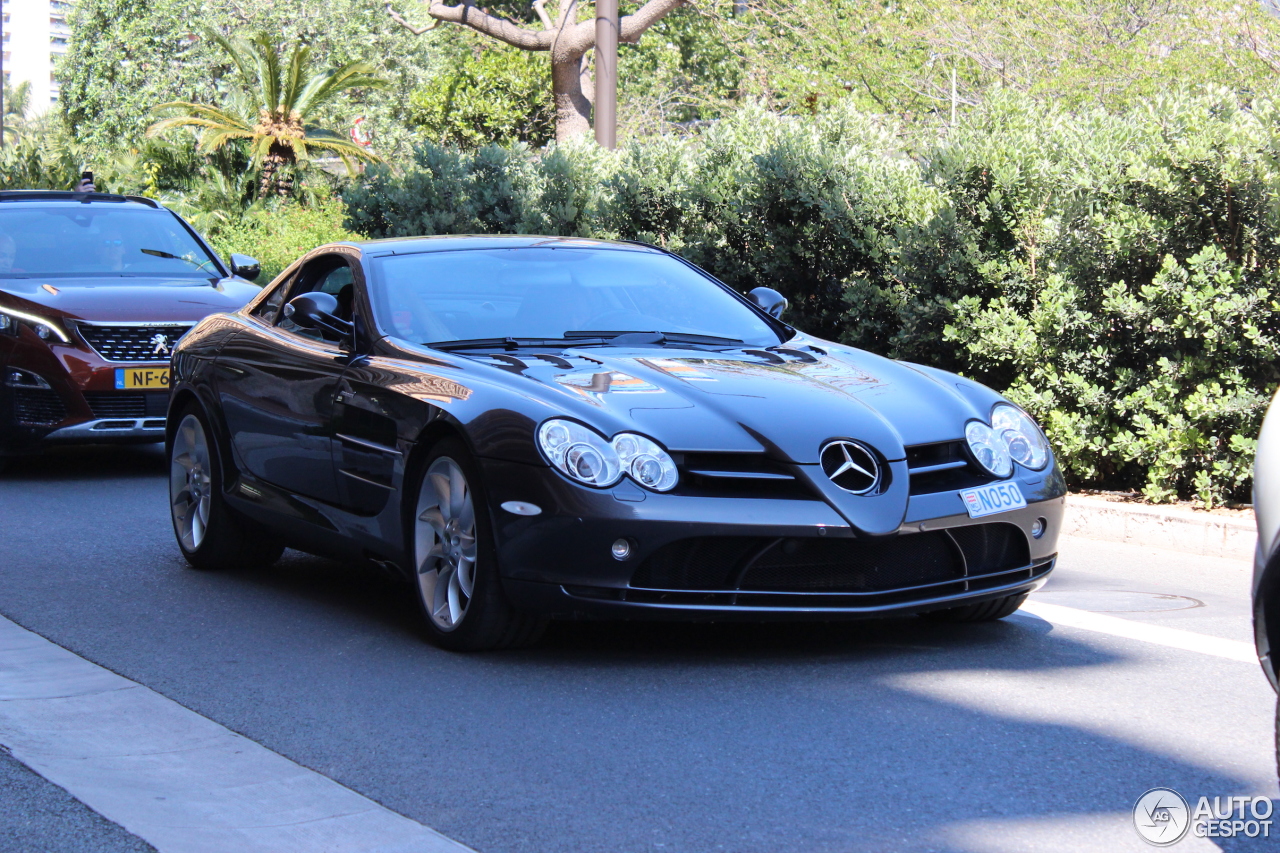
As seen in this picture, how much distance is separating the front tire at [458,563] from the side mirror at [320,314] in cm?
96

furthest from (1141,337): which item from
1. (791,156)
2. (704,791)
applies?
(704,791)

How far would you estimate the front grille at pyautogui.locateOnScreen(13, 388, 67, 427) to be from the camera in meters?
10.2

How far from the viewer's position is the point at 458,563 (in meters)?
5.42

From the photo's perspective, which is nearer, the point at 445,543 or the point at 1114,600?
the point at 445,543

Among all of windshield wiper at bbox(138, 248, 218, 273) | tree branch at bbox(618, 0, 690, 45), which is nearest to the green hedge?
windshield wiper at bbox(138, 248, 218, 273)

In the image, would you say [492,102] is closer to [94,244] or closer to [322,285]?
[94,244]

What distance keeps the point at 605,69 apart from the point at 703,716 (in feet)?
36.0

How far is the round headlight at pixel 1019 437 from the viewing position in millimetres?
5594

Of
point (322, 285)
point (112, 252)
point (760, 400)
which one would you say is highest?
point (322, 285)

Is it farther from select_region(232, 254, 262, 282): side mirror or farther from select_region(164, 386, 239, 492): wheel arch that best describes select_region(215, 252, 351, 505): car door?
select_region(232, 254, 262, 282): side mirror

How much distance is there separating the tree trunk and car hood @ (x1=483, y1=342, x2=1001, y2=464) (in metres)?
21.2

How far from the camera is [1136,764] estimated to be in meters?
4.18

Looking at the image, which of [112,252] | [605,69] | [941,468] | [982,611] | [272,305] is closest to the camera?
[941,468]

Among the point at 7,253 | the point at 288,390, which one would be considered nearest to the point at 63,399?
the point at 7,253
